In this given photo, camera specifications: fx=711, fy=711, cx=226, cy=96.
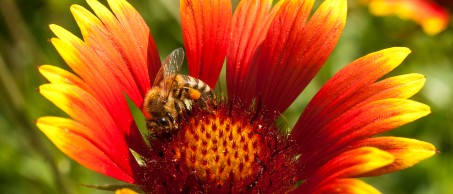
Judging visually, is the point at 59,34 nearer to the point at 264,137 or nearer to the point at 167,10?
the point at 264,137

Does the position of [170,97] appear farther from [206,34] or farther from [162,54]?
[162,54]

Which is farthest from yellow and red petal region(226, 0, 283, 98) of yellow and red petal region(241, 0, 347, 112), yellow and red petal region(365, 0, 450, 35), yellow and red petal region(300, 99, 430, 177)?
yellow and red petal region(365, 0, 450, 35)

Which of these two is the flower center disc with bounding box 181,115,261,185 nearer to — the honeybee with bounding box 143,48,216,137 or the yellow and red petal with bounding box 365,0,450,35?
the honeybee with bounding box 143,48,216,137

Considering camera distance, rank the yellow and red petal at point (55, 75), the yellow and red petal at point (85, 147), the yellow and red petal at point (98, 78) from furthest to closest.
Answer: the yellow and red petal at point (98, 78), the yellow and red petal at point (55, 75), the yellow and red petal at point (85, 147)

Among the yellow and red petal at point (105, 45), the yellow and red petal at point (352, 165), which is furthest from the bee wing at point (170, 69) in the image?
the yellow and red petal at point (352, 165)

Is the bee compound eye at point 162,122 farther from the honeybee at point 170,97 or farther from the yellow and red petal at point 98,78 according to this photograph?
the yellow and red petal at point 98,78

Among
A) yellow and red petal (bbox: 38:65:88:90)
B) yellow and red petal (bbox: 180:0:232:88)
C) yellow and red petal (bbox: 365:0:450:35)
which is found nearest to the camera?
yellow and red petal (bbox: 38:65:88:90)

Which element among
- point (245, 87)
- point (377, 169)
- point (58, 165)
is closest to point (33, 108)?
point (58, 165)
